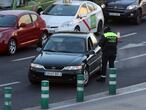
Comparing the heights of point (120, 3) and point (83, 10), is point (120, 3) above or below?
below

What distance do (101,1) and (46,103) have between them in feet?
65.2

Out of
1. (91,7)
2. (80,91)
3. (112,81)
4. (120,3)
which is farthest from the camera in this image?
(120,3)

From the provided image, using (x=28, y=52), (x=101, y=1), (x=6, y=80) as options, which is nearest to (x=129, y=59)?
(x=28, y=52)

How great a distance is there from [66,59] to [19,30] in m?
6.38

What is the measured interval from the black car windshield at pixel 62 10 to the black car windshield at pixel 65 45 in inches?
333

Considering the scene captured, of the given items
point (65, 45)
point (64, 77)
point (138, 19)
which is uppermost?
point (65, 45)

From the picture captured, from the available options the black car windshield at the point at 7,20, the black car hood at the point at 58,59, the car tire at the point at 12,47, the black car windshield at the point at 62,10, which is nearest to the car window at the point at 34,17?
the black car windshield at the point at 7,20

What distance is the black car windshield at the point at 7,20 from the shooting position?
24.4m

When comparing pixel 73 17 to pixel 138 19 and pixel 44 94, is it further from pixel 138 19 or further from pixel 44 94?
pixel 44 94

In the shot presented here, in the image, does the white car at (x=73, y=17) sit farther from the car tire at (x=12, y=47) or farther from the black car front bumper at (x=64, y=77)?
the black car front bumper at (x=64, y=77)

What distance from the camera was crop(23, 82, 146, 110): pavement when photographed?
1491cm

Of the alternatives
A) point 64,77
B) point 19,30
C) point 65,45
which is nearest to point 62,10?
point 19,30

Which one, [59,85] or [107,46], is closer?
[59,85]

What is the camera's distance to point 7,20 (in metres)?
24.7
